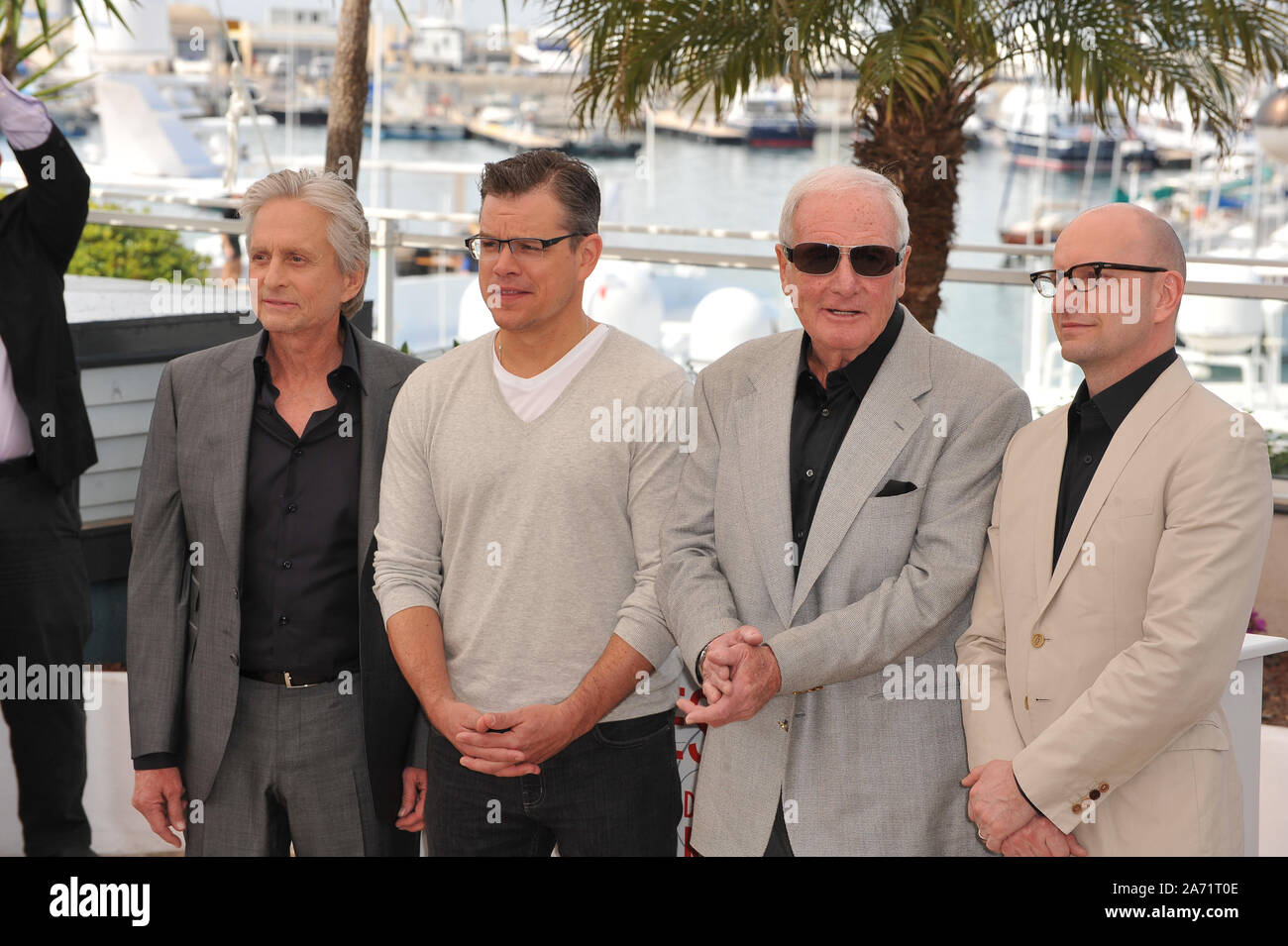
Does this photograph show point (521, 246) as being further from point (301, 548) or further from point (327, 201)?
point (301, 548)

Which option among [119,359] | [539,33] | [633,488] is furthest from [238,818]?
[539,33]

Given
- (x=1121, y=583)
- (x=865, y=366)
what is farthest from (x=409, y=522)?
(x=1121, y=583)

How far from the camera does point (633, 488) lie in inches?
108

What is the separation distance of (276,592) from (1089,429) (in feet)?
5.54

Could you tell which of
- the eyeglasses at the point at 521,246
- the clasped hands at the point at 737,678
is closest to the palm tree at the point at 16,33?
the eyeglasses at the point at 521,246

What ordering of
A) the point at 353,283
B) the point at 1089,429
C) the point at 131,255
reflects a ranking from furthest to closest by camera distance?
the point at 131,255 → the point at 353,283 → the point at 1089,429

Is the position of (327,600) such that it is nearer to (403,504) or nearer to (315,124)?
(403,504)

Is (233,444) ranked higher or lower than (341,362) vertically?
lower

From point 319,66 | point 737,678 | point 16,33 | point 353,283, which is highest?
point 319,66

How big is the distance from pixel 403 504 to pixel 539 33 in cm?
471

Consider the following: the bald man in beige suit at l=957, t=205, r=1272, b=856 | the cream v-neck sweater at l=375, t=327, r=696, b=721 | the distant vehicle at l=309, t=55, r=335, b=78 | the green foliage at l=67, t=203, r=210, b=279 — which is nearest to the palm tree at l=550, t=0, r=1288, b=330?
the cream v-neck sweater at l=375, t=327, r=696, b=721

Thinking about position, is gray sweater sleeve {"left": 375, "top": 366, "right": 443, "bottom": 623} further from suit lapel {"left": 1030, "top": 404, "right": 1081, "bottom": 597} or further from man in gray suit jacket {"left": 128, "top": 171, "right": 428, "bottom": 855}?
suit lapel {"left": 1030, "top": 404, "right": 1081, "bottom": 597}

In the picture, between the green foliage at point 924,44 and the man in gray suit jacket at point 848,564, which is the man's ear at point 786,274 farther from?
the green foliage at point 924,44

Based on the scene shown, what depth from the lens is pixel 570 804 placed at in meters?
2.75
